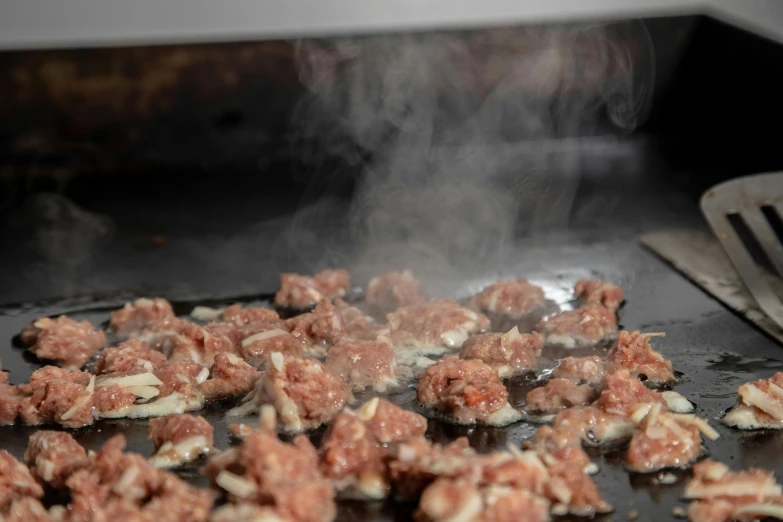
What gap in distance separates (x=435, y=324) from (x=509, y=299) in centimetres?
35

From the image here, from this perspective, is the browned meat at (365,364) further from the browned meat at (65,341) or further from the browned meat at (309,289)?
the browned meat at (65,341)

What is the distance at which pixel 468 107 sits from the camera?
5.01m

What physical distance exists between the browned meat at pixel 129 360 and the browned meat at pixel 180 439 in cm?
36

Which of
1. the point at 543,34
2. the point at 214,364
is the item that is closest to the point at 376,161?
the point at 543,34

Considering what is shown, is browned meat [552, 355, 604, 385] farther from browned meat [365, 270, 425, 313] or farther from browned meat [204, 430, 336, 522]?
browned meat [204, 430, 336, 522]

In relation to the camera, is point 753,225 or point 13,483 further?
point 753,225

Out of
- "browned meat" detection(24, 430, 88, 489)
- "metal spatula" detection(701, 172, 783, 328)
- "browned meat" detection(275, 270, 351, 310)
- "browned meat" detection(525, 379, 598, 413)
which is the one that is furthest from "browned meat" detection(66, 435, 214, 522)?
"metal spatula" detection(701, 172, 783, 328)

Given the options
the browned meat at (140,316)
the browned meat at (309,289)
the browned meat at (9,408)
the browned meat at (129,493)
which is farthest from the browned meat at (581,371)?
the browned meat at (9,408)

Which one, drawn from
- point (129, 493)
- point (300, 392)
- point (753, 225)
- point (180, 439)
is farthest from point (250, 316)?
point (753, 225)

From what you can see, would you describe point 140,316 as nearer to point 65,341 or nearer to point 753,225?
point 65,341

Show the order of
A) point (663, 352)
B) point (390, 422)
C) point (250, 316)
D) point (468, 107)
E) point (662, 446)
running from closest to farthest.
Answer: point (662, 446) < point (390, 422) < point (663, 352) < point (250, 316) < point (468, 107)

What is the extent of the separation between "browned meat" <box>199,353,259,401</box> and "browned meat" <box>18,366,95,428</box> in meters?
0.32

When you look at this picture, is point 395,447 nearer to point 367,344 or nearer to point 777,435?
point 367,344

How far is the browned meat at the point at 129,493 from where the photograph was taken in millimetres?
2047
